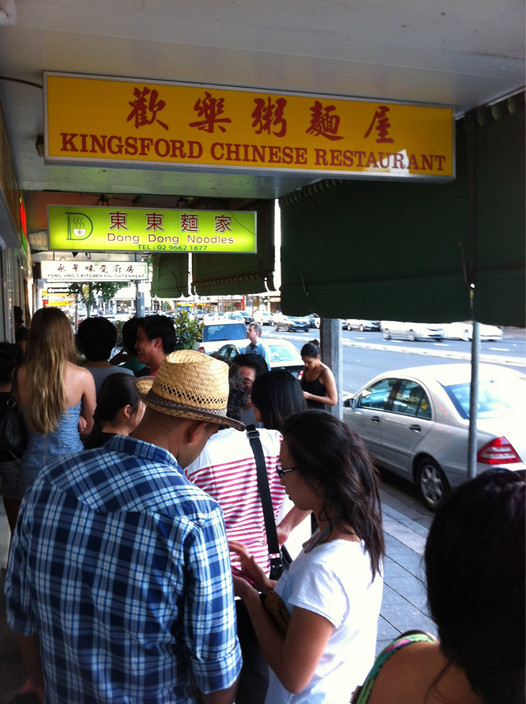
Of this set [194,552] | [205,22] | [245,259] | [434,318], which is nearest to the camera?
[194,552]

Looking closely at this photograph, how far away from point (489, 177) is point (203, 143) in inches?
80.1

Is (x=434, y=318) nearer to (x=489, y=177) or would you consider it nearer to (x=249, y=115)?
(x=489, y=177)

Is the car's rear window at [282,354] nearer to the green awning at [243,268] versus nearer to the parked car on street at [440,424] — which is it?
the green awning at [243,268]

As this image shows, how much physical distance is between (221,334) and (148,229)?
34.1 feet

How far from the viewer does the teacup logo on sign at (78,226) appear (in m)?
7.28

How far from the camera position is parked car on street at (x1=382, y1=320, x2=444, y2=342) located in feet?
109

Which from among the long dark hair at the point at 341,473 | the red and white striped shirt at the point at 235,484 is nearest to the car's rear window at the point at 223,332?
the red and white striped shirt at the point at 235,484

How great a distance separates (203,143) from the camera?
3291mm

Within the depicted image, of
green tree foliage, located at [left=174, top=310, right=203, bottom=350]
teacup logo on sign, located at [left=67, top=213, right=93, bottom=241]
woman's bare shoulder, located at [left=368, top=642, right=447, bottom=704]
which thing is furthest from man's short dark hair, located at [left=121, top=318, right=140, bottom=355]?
green tree foliage, located at [left=174, top=310, right=203, bottom=350]

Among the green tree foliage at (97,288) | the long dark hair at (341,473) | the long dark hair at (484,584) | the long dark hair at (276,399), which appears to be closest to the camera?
the long dark hair at (484,584)

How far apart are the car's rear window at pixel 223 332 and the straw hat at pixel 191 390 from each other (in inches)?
624


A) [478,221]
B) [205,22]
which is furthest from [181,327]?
[205,22]

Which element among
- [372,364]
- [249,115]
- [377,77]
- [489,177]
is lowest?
[372,364]

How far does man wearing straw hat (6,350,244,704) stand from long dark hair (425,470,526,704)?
0.61m
